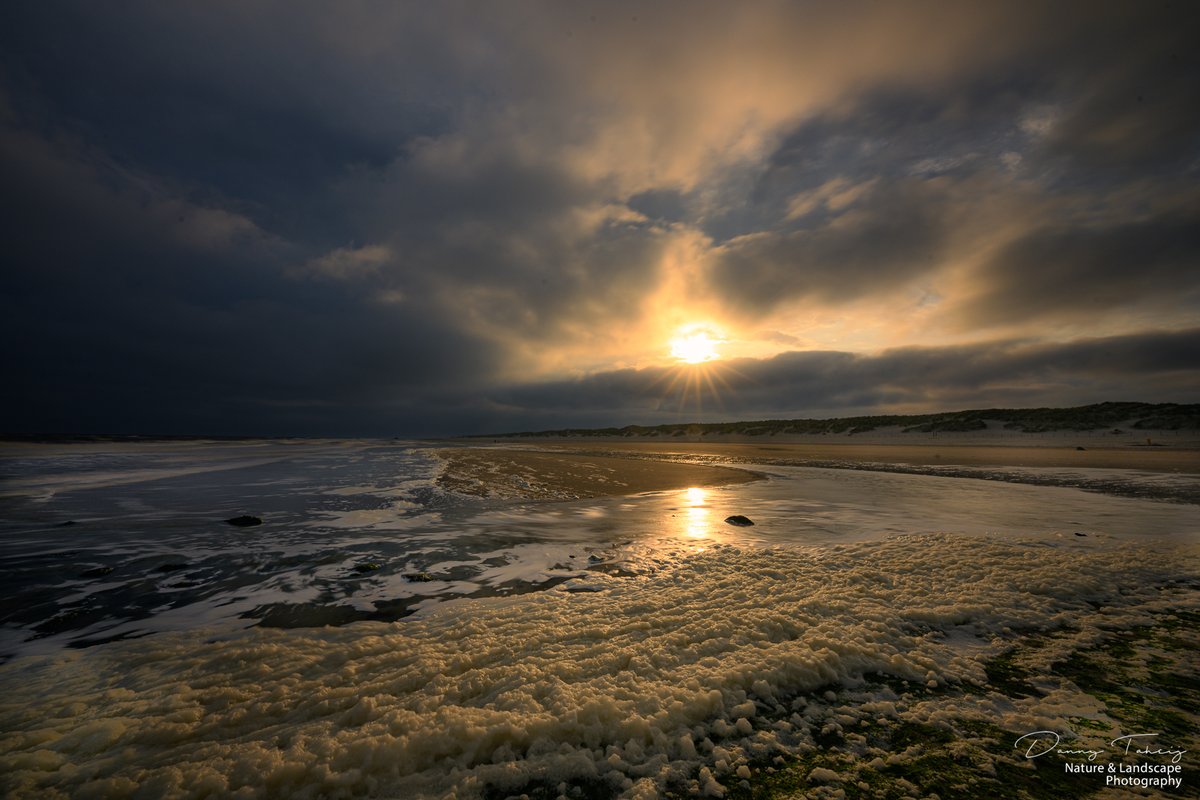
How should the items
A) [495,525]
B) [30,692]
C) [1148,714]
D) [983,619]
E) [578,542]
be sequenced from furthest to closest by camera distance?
[495,525]
[578,542]
[983,619]
[30,692]
[1148,714]

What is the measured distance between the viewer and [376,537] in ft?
32.3

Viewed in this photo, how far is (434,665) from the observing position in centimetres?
418

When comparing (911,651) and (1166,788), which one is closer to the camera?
(1166,788)

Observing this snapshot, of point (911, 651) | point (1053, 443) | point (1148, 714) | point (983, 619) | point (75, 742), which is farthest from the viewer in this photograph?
point (1053, 443)

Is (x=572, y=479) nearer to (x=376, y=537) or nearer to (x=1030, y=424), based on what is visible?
(x=376, y=537)

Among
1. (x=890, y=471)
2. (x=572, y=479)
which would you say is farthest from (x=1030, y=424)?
(x=572, y=479)

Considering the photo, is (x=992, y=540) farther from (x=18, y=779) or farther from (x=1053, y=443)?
(x=1053, y=443)

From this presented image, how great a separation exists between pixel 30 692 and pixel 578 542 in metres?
7.10

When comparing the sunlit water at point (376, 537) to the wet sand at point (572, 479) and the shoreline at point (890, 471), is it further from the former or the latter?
the shoreline at point (890, 471)

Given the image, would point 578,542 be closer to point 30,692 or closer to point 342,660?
point 342,660

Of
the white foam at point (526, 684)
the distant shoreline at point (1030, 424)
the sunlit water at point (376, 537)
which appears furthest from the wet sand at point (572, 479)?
the distant shoreline at point (1030, 424)

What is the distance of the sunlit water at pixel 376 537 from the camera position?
614cm

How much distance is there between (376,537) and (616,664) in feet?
25.2

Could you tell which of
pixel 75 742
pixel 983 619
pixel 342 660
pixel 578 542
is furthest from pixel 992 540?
pixel 75 742
